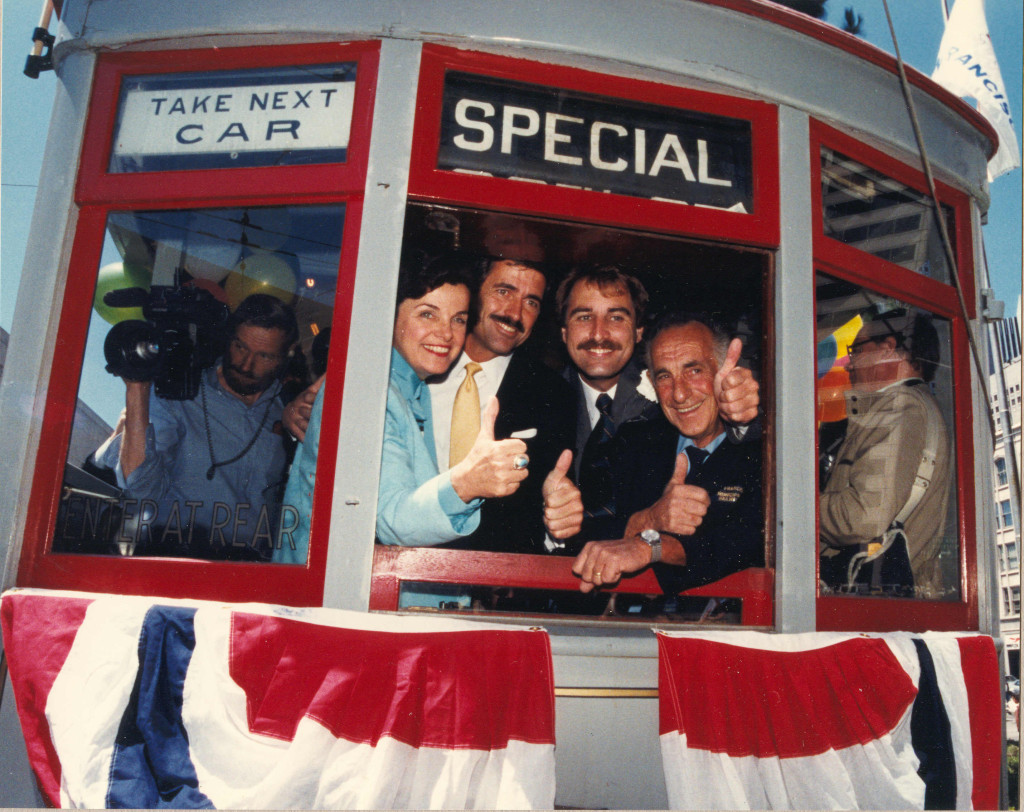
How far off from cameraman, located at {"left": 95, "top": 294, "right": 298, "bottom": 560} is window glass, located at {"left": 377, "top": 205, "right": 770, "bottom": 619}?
387 millimetres

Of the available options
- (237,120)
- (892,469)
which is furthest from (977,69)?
(237,120)

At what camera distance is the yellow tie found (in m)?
2.56

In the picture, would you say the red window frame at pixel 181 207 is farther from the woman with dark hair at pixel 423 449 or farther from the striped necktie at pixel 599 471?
the striped necktie at pixel 599 471

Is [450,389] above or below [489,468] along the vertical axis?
above

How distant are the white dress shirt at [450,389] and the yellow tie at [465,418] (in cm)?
1

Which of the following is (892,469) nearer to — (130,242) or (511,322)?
(511,322)

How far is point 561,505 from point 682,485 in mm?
451

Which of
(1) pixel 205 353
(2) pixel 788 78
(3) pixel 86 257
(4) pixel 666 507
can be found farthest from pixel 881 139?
(3) pixel 86 257

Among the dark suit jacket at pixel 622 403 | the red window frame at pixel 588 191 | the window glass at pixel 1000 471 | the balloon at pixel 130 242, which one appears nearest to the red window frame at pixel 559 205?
the red window frame at pixel 588 191

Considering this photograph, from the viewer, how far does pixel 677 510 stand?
2.63 meters

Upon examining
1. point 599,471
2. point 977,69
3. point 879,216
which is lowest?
point 599,471

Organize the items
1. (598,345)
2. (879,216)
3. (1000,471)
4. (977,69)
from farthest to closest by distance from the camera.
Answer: (977,69) → (1000,471) → (879,216) → (598,345)

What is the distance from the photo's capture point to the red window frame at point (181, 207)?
93.2 inches

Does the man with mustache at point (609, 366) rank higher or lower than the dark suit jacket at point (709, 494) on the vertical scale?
higher
